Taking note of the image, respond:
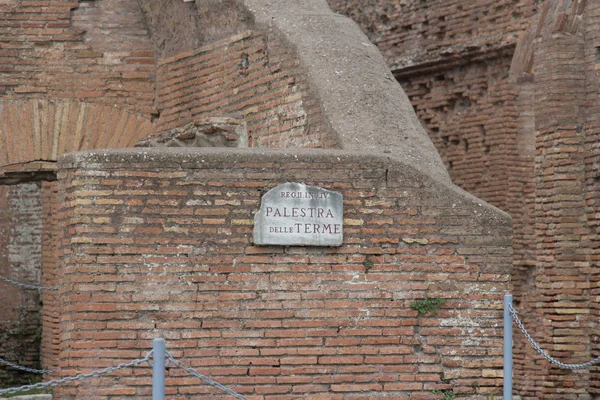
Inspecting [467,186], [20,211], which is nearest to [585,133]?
[467,186]

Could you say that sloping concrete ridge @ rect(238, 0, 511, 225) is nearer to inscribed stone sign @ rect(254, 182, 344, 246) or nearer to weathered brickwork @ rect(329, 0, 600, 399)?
inscribed stone sign @ rect(254, 182, 344, 246)

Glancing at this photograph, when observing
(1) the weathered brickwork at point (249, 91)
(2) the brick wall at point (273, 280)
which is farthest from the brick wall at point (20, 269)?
(2) the brick wall at point (273, 280)

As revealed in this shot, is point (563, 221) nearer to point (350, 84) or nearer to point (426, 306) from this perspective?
point (350, 84)

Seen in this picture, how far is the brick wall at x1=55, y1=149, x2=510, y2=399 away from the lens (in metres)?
7.34

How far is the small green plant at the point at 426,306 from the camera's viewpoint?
7637 mm

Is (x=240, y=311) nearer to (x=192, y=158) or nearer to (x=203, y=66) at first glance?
(x=192, y=158)

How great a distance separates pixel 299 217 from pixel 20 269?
10.4 metres

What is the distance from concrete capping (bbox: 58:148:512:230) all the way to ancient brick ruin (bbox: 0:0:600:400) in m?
0.01

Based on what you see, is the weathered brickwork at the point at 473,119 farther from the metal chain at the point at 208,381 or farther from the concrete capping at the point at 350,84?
the metal chain at the point at 208,381

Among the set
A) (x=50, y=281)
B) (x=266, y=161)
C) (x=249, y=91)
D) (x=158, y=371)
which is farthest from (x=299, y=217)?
(x=50, y=281)

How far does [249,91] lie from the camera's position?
9.60 m

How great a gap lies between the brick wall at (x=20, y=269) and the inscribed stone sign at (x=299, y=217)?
374 inches

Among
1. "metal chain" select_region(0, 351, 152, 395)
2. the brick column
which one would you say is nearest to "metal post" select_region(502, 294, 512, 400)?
"metal chain" select_region(0, 351, 152, 395)

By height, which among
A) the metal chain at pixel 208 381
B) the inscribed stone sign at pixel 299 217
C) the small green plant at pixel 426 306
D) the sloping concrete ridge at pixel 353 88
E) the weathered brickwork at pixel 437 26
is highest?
the weathered brickwork at pixel 437 26
